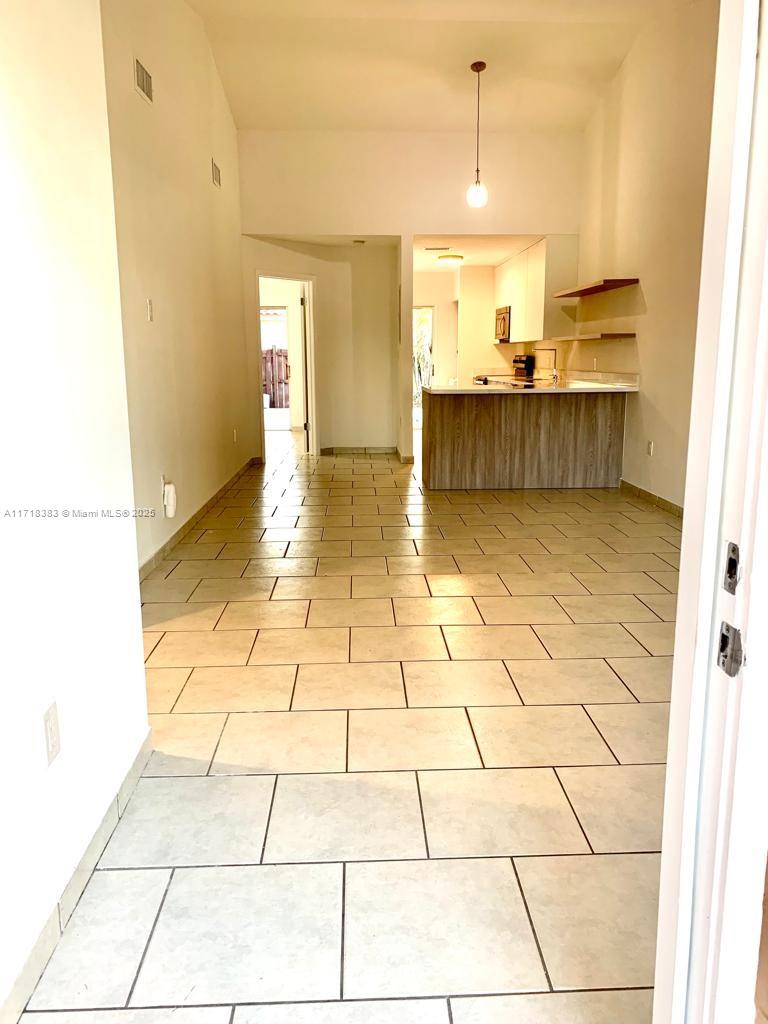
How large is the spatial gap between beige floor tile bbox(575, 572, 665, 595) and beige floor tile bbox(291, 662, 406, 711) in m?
1.42

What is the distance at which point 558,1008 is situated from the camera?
57.6 inches

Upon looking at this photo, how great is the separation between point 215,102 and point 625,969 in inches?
266

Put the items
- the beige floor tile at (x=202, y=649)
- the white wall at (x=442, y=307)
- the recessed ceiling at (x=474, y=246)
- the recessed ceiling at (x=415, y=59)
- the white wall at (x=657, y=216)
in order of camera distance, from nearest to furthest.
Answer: the beige floor tile at (x=202, y=649), the white wall at (x=657, y=216), the recessed ceiling at (x=415, y=59), the recessed ceiling at (x=474, y=246), the white wall at (x=442, y=307)

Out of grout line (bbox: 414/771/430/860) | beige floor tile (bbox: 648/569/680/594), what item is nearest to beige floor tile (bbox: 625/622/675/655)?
beige floor tile (bbox: 648/569/680/594)

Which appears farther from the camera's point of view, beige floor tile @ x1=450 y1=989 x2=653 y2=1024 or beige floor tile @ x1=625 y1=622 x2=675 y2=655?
beige floor tile @ x1=625 y1=622 x2=675 y2=655

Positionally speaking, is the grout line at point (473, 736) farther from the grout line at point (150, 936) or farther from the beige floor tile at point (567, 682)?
the grout line at point (150, 936)

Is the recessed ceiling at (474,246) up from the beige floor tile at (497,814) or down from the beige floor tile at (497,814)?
up

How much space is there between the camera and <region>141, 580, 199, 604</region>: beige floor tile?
3.86m

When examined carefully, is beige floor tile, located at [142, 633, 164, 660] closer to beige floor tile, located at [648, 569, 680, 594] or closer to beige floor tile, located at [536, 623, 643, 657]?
beige floor tile, located at [536, 623, 643, 657]

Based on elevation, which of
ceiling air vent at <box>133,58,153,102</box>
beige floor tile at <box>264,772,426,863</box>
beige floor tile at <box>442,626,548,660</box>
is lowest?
beige floor tile at <box>264,772,426,863</box>

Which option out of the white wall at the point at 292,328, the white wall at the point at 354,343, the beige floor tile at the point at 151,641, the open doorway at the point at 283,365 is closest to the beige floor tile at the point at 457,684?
the beige floor tile at the point at 151,641

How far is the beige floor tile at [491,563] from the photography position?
14.1 ft

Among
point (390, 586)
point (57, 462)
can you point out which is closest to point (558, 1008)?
point (57, 462)

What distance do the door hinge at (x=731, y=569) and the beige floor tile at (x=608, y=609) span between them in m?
2.64
